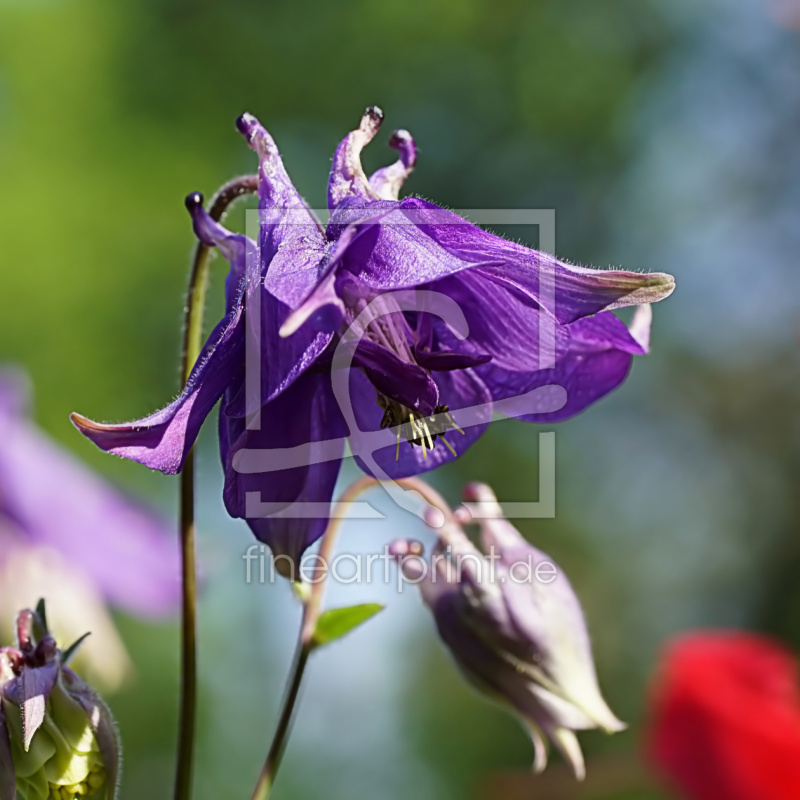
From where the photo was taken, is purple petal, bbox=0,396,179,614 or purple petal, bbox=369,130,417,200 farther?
purple petal, bbox=0,396,179,614

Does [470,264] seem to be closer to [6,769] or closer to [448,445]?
[448,445]

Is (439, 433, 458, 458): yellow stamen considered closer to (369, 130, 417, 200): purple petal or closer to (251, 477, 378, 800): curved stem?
(251, 477, 378, 800): curved stem

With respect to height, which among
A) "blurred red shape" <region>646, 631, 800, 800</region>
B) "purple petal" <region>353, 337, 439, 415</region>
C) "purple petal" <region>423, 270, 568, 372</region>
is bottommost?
"blurred red shape" <region>646, 631, 800, 800</region>

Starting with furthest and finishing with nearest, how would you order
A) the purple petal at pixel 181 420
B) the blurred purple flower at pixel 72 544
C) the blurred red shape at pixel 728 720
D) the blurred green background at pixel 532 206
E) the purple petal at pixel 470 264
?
the blurred green background at pixel 532 206 → the blurred red shape at pixel 728 720 → the blurred purple flower at pixel 72 544 → the purple petal at pixel 470 264 → the purple petal at pixel 181 420

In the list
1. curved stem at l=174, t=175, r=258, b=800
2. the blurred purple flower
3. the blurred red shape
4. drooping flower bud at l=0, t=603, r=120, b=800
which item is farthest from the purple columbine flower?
the blurred red shape

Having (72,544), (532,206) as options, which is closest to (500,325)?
(72,544)

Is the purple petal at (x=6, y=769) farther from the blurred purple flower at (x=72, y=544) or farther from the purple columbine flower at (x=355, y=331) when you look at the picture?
the blurred purple flower at (x=72, y=544)

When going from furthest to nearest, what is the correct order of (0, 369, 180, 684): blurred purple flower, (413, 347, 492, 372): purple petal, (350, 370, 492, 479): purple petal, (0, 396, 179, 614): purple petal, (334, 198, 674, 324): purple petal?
1. (0, 396, 179, 614): purple petal
2. (0, 369, 180, 684): blurred purple flower
3. (350, 370, 492, 479): purple petal
4. (413, 347, 492, 372): purple petal
5. (334, 198, 674, 324): purple petal

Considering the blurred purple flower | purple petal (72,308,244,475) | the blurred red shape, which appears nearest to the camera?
purple petal (72,308,244,475)

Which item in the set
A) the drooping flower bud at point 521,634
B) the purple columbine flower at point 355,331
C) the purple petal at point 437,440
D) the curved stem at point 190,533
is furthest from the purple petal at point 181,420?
the drooping flower bud at point 521,634
